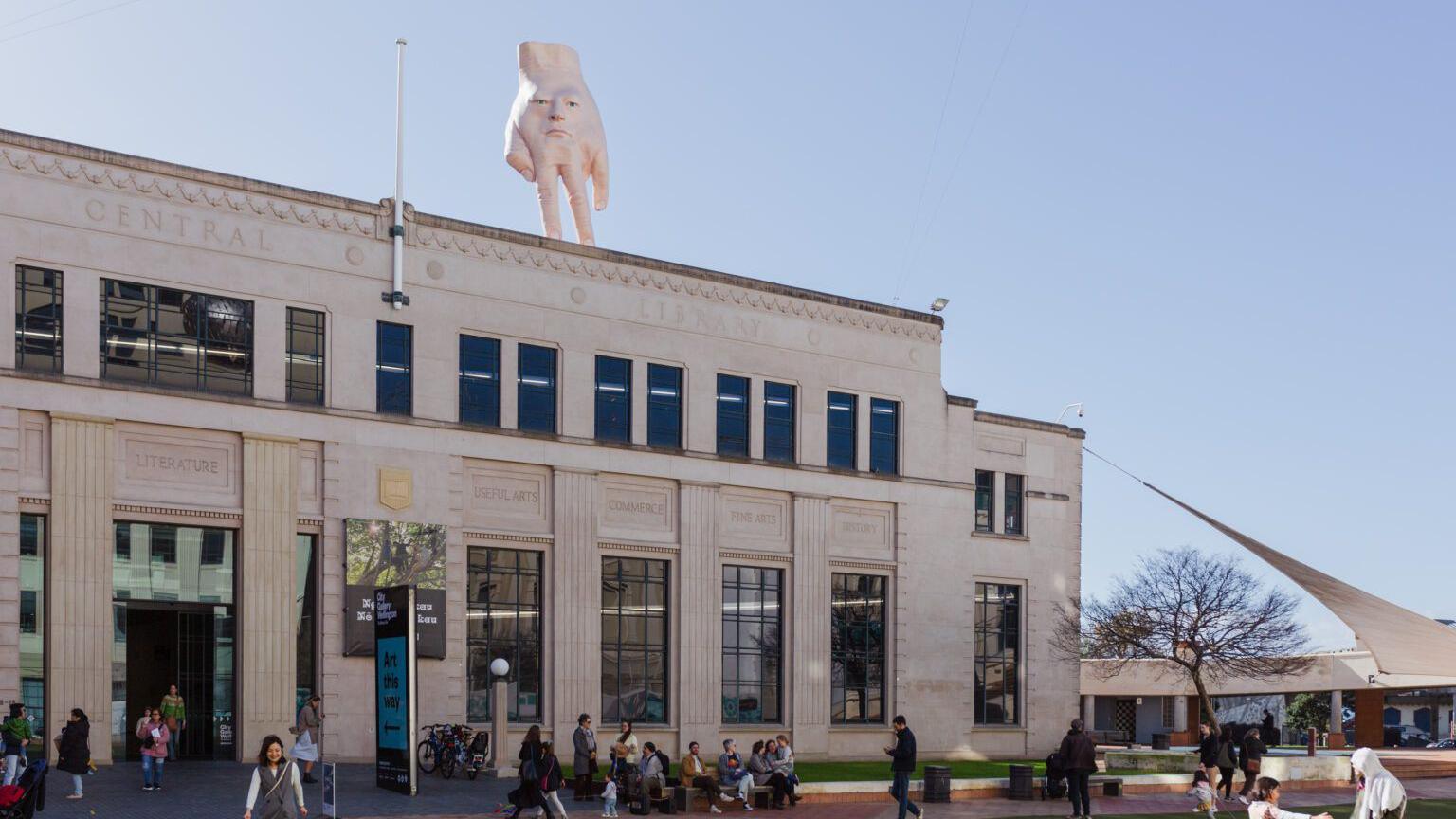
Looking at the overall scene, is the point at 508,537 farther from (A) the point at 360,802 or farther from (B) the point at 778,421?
(A) the point at 360,802

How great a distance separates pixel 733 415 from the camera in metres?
44.1

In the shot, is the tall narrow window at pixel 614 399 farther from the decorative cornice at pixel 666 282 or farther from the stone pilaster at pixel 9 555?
the stone pilaster at pixel 9 555

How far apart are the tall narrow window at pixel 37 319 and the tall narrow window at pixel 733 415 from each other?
55.4 feet

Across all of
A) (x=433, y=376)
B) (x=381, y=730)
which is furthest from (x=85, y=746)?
(x=433, y=376)

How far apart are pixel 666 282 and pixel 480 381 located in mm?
6122

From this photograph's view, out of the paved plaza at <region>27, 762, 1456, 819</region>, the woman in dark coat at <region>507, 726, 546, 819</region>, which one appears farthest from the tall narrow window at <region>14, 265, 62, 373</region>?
the woman in dark coat at <region>507, 726, 546, 819</region>

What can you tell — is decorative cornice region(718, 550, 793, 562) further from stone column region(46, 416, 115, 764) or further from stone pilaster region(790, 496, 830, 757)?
stone column region(46, 416, 115, 764)

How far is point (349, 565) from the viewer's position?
36500 millimetres

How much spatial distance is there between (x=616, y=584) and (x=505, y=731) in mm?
6830

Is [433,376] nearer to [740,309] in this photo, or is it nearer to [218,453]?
[218,453]

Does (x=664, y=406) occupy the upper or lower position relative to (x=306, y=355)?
lower

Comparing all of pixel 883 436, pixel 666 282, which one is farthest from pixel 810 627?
pixel 666 282

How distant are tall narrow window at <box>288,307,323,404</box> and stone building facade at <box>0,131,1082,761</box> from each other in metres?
0.06

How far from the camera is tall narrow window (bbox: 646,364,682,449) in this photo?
4244 cm
